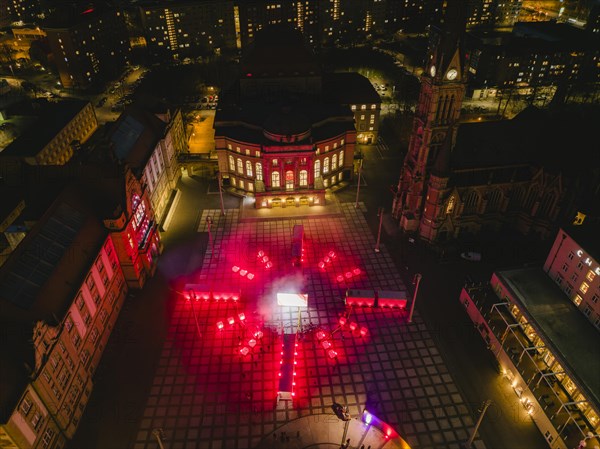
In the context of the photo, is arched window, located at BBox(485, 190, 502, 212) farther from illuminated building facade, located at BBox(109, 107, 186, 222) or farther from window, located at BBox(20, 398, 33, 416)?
window, located at BBox(20, 398, 33, 416)

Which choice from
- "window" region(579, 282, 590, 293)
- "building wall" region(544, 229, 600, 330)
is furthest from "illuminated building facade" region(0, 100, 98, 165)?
"window" region(579, 282, 590, 293)

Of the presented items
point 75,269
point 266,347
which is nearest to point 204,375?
point 266,347

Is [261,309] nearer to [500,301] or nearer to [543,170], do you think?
[500,301]

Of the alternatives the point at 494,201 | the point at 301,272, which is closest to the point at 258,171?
the point at 301,272

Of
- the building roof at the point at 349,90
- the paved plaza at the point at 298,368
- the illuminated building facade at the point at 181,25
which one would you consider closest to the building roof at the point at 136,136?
the paved plaza at the point at 298,368

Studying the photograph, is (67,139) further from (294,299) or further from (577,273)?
(577,273)

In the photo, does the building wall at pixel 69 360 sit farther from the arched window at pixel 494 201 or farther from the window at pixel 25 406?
the arched window at pixel 494 201
